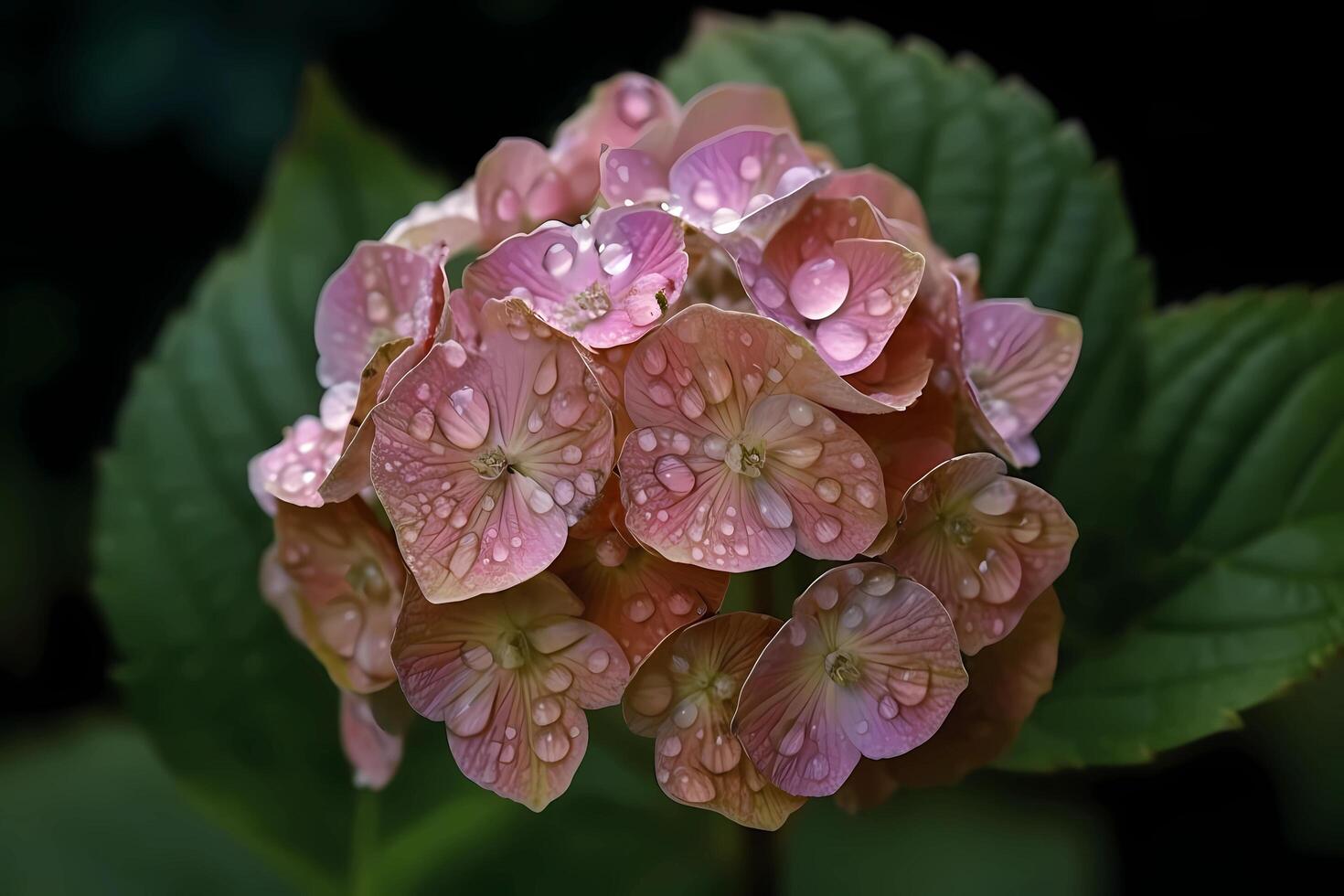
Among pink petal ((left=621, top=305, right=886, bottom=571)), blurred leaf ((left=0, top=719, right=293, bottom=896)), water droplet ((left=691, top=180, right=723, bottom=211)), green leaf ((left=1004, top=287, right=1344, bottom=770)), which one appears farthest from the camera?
blurred leaf ((left=0, top=719, right=293, bottom=896))

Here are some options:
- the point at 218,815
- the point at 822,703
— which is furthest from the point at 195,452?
the point at 822,703

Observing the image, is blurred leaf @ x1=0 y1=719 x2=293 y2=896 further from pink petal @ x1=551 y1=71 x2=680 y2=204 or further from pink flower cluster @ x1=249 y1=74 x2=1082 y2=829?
pink petal @ x1=551 y1=71 x2=680 y2=204

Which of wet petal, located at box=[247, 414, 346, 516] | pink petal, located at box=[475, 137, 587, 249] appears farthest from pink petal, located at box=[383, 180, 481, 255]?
wet petal, located at box=[247, 414, 346, 516]

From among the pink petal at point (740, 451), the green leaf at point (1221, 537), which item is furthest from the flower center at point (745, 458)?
the green leaf at point (1221, 537)

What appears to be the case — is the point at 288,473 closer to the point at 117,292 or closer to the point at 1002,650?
the point at 1002,650

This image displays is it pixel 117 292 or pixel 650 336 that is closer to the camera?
pixel 650 336

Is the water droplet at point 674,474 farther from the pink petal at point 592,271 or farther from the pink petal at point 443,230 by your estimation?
the pink petal at point 443,230
